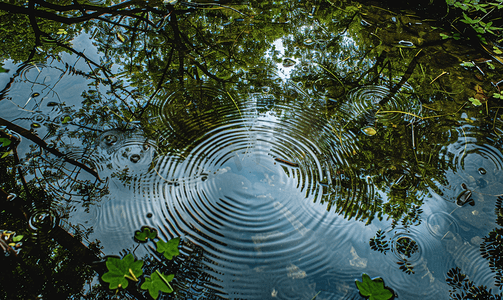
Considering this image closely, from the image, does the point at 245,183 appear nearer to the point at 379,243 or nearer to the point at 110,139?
the point at 379,243

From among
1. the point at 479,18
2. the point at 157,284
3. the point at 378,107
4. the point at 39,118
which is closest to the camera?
the point at 157,284

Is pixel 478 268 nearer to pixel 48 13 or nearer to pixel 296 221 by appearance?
pixel 296 221

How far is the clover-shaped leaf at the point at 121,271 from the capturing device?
1317mm

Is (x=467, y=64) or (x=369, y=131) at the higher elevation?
(x=467, y=64)

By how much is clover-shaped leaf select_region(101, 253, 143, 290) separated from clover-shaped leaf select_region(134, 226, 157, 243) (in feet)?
0.29

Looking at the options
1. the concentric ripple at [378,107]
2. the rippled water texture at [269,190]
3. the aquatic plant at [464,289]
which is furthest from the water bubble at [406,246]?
the concentric ripple at [378,107]

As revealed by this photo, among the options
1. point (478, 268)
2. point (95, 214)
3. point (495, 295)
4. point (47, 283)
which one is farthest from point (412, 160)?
point (47, 283)

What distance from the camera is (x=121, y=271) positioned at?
1.35 meters

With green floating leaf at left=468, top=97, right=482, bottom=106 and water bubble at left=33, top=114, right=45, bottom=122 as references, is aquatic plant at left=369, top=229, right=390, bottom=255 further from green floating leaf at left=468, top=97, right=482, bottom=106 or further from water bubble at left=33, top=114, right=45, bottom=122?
water bubble at left=33, top=114, right=45, bottom=122

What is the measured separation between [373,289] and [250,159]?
96 cm

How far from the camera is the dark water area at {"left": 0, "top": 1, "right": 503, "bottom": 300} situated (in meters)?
1.40

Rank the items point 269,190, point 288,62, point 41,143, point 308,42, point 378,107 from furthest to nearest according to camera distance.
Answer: point 308,42, point 288,62, point 378,107, point 41,143, point 269,190

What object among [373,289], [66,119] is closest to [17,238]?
[66,119]

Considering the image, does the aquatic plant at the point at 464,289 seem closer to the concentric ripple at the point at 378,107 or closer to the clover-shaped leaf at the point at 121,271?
the concentric ripple at the point at 378,107
